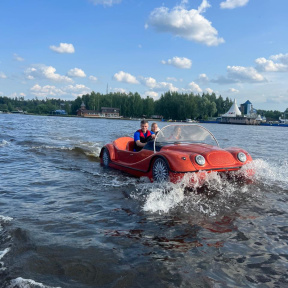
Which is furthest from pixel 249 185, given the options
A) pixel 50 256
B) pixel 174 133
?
pixel 50 256

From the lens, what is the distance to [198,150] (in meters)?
7.08

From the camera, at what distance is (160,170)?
712 centimetres

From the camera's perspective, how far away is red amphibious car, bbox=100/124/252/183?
6.58m

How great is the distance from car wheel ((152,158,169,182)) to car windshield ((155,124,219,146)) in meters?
0.86

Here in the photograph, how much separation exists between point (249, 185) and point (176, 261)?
177 inches

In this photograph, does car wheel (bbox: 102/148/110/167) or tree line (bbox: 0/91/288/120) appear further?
tree line (bbox: 0/91/288/120)

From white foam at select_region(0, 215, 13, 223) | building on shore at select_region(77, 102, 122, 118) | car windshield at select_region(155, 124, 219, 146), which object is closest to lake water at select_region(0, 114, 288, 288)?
white foam at select_region(0, 215, 13, 223)

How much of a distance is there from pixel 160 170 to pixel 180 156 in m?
0.71

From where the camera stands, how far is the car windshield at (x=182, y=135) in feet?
26.5

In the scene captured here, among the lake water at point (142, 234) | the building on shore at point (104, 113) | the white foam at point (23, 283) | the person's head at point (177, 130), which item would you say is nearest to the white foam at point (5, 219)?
the lake water at point (142, 234)

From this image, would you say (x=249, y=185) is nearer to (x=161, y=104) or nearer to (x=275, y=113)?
(x=161, y=104)

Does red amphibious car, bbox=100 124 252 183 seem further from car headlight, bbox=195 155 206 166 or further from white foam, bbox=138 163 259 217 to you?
white foam, bbox=138 163 259 217

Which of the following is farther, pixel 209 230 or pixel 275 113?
pixel 275 113

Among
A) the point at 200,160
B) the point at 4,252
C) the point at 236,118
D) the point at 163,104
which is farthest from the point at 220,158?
the point at 163,104
